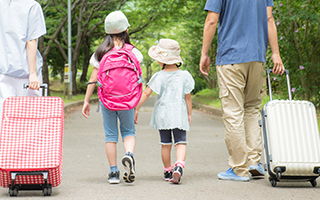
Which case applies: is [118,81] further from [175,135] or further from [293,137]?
[293,137]

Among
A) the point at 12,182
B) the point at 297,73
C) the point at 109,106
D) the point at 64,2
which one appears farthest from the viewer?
the point at 64,2

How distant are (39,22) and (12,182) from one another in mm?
1335

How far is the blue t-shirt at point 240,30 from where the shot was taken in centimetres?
421

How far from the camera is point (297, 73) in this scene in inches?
427

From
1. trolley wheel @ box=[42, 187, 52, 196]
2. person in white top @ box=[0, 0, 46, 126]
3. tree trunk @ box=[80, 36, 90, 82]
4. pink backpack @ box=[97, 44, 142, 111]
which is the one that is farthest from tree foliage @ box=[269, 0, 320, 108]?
tree trunk @ box=[80, 36, 90, 82]

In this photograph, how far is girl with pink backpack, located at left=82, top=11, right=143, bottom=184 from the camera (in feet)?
13.2

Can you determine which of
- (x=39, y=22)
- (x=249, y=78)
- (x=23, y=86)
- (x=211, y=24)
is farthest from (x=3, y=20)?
(x=249, y=78)

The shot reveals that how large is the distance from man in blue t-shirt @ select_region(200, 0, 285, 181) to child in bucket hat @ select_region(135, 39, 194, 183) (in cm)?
29

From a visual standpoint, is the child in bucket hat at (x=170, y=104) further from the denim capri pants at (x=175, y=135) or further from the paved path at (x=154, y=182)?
the paved path at (x=154, y=182)

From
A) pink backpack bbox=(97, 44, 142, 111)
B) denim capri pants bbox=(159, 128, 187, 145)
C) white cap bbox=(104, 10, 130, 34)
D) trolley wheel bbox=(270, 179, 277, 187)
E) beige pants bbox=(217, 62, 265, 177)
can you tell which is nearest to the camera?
trolley wheel bbox=(270, 179, 277, 187)

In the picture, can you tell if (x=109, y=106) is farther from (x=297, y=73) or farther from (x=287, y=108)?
(x=297, y=73)

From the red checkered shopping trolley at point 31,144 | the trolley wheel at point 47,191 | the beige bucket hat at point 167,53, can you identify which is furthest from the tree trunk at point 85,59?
the trolley wheel at point 47,191

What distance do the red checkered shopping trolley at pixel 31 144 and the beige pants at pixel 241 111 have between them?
5.02 feet

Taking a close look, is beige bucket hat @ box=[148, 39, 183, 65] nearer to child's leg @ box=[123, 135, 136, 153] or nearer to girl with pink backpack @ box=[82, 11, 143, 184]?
girl with pink backpack @ box=[82, 11, 143, 184]
